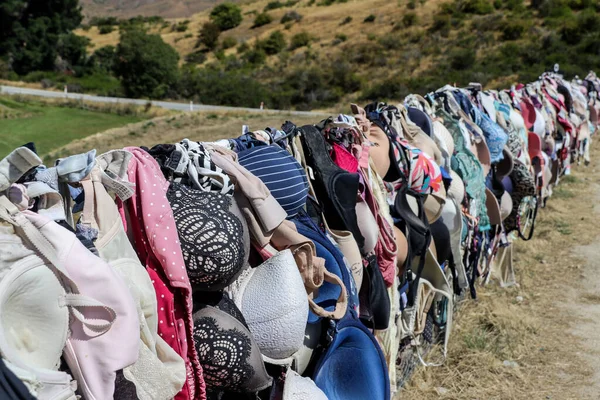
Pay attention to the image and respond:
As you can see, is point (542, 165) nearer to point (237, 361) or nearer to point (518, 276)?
point (518, 276)

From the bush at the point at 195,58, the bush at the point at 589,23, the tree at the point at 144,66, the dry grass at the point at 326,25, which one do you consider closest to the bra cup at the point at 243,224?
Result: the tree at the point at 144,66

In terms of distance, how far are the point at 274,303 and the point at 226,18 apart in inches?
2476

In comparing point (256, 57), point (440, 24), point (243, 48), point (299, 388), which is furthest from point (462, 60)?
point (299, 388)

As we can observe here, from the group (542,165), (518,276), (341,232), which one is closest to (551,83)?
(542,165)

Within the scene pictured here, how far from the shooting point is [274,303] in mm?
2160

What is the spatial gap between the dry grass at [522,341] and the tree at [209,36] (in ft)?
177

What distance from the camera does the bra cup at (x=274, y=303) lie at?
7.08 ft

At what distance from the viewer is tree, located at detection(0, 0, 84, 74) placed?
172 feet

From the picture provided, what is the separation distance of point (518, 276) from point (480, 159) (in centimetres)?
184

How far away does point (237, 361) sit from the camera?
2025 millimetres

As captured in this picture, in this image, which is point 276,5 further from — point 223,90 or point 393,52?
point 223,90

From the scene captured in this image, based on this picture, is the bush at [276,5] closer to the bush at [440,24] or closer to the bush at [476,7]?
the bush at [476,7]

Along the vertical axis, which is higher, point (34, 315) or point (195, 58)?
point (34, 315)

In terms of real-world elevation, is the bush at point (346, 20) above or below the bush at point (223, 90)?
above
